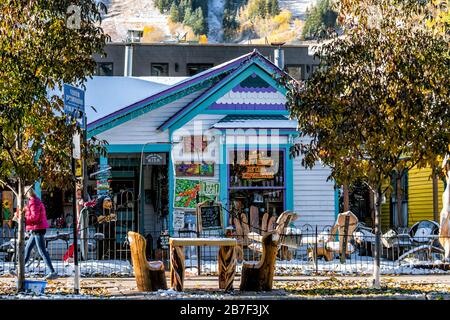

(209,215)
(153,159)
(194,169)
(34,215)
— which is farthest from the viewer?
(153,159)

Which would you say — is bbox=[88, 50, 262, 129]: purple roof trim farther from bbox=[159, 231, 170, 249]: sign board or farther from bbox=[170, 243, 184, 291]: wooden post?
bbox=[170, 243, 184, 291]: wooden post

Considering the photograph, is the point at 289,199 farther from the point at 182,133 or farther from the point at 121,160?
the point at 121,160

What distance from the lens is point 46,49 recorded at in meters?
13.8

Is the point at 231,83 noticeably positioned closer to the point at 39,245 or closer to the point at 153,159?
the point at 153,159

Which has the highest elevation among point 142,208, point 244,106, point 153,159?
point 244,106

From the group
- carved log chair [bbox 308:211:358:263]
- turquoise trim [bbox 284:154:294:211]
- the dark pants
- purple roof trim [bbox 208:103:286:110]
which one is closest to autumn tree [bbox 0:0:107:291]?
the dark pants

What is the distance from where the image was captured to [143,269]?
1392 centimetres

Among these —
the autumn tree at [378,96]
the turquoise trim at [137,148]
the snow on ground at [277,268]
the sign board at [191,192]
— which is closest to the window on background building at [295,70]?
the turquoise trim at [137,148]

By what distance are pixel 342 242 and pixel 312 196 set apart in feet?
9.72

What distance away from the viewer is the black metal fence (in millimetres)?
17812

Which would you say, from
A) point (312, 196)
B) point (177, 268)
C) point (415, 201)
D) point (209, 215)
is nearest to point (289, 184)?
point (312, 196)
